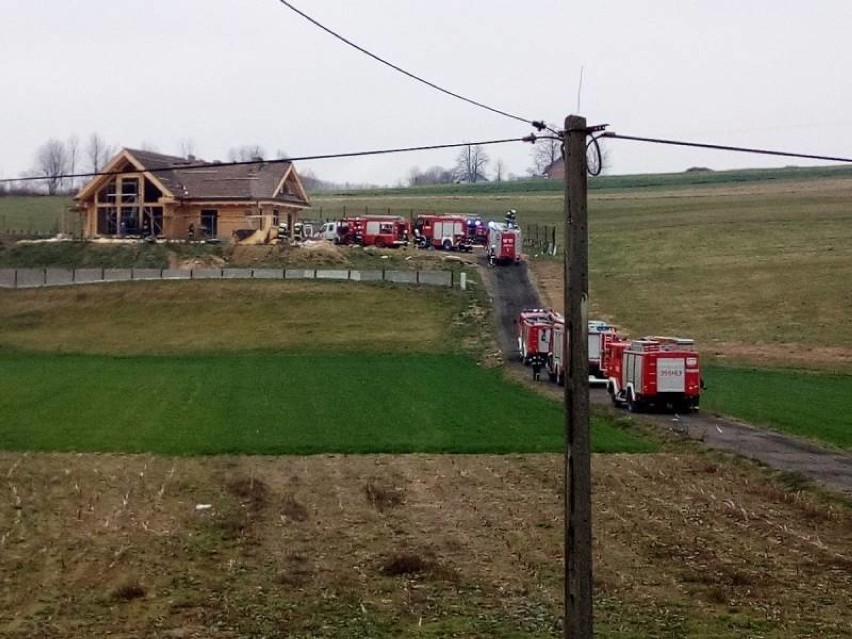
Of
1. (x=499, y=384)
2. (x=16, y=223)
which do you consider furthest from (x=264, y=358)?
(x=16, y=223)

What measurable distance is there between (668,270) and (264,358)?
3242cm

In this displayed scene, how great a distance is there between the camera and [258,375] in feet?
161

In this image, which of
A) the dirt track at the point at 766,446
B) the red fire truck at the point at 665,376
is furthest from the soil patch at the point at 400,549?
the red fire truck at the point at 665,376

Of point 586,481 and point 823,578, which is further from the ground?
point 586,481

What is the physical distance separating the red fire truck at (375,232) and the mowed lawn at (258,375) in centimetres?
1364

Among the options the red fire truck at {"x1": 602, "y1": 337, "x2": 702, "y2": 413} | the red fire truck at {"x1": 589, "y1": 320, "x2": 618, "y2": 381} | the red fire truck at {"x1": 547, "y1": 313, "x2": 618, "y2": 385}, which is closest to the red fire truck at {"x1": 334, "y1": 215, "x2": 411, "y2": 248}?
the red fire truck at {"x1": 547, "y1": 313, "x2": 618, "y2": 385}

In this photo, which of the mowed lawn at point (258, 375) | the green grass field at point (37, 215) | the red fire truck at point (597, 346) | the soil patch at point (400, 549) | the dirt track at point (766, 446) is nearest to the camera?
the soil patch at point (400, 549)

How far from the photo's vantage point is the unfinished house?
277 ft

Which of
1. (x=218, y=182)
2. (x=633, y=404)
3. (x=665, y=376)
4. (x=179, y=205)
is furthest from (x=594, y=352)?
(x=218, y=182)

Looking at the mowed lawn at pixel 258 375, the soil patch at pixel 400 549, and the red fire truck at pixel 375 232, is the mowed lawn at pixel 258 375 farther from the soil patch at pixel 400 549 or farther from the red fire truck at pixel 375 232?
the red fire truck at pixel 375 232

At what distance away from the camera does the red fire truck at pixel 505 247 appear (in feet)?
253

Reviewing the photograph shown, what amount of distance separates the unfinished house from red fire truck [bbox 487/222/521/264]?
16.5 m

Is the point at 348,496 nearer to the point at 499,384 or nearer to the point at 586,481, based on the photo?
the point at 586,481

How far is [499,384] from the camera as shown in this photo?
46969 millimetres
